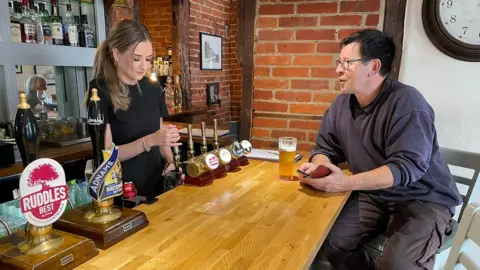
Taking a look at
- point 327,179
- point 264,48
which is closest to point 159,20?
point 264,48

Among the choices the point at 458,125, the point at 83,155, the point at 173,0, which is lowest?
the point at 83,155

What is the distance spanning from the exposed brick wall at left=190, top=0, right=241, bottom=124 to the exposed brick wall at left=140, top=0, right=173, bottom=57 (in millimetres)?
355

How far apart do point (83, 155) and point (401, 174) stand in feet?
6.12

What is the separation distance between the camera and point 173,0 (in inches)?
187

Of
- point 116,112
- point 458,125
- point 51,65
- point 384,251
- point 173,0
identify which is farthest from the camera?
point 173,0

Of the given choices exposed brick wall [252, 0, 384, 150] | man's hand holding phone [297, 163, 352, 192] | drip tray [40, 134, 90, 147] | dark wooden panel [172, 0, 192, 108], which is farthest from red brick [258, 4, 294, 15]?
dark wooden panel [172, 0, 192, 108]

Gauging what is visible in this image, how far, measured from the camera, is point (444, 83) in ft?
6.64

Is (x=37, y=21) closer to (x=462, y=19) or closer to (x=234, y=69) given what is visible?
(x=462, y=19)

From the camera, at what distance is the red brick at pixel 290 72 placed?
7.43ft

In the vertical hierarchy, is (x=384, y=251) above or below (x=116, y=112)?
below

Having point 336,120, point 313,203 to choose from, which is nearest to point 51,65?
point 336,120

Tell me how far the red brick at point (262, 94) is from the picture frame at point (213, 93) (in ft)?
10.4

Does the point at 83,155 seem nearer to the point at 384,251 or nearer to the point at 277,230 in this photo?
the point at 277,230

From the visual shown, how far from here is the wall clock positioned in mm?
1887
